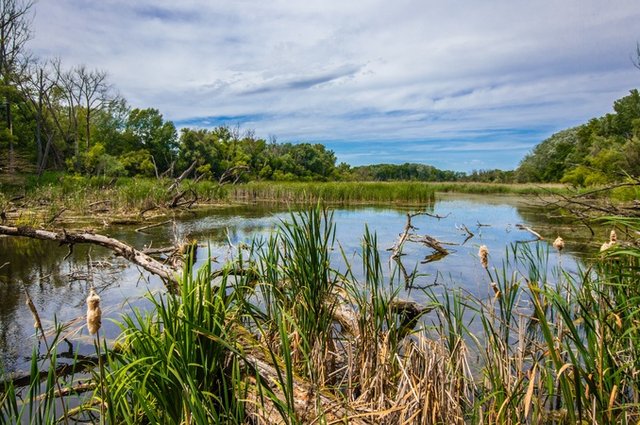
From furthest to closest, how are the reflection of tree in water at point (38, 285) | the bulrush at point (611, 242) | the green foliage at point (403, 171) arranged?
the green foliage at point (403, 171) < the reflection of tree in water at point (38, 285) < the bulrush at point (611, 242)

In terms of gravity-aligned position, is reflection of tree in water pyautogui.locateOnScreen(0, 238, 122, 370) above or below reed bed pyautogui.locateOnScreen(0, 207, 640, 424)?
below

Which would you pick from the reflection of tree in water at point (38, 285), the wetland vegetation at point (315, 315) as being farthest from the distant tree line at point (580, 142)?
the reflection of tree in water at point (38, 285)

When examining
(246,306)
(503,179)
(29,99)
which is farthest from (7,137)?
(503,179)

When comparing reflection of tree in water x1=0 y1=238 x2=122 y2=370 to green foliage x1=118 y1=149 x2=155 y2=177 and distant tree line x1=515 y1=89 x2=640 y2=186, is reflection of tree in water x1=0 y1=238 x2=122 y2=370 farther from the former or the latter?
distant tree line x1=515 y1=89 x2=640 y2=186

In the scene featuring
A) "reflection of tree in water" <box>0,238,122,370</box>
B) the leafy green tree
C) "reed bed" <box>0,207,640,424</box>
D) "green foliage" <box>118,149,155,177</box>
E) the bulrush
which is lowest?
"reflection of tree in water" <box>0,238,122,370</box>

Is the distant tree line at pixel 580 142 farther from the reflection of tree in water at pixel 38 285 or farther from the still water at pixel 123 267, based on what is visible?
the reflection of tree in water at pixel 38 285

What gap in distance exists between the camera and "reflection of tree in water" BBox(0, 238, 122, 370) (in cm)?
426

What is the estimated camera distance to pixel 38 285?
6141 millimetres

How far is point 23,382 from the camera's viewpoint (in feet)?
11.0

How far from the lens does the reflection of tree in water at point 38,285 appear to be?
168 inches

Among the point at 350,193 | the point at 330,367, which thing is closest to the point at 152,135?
the point at 350,193

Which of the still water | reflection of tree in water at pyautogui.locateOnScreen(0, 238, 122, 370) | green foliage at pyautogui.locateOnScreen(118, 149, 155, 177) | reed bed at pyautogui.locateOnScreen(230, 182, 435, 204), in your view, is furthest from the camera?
green foliage at pyautogui.locateOnScreen(118, 149, 155, 177)

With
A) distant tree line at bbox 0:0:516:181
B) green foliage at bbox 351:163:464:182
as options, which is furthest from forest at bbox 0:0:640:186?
green foliage at bbox 351:163:464:182

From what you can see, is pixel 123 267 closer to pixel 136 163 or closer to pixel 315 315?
pixel 315 315
